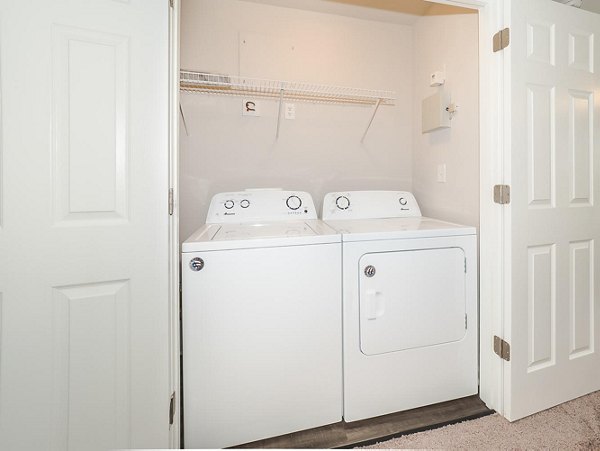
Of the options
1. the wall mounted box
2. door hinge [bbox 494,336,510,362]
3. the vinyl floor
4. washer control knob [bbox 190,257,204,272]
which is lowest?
the vinyl floor

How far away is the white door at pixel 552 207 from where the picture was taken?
135 centimetres

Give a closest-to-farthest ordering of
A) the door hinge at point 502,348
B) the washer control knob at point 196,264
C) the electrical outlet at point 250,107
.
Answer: the washer control knob at point 196,264 < the door hinge at point 502,348 < the electrical outlet at point 250,107

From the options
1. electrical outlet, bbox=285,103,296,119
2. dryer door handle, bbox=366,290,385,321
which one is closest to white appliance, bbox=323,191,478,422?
dryer door handle, bbox=366,290,385,321

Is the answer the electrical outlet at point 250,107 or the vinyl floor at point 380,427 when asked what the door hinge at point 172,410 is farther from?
the electrical outlet at point 250,107

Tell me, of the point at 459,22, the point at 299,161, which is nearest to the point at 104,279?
the point at 299,161

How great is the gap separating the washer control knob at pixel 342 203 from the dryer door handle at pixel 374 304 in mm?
701

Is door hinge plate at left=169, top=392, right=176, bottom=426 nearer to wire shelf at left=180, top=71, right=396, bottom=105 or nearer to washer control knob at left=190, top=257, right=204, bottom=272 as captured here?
washer control knob at left=190, top=257, right=204, bottom=272

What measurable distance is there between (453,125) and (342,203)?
2.65 feet

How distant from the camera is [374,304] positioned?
1349 mm

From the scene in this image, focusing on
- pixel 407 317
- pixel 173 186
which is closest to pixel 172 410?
pixel 173 186

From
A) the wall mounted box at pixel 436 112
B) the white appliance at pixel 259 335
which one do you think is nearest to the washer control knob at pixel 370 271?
the white appliance at pixel 259 335

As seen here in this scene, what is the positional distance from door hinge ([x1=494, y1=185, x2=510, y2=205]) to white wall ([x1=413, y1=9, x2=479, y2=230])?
0.50 feet

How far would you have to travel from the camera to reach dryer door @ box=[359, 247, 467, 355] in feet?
4.41

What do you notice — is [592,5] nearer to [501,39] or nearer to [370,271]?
[501,39]
